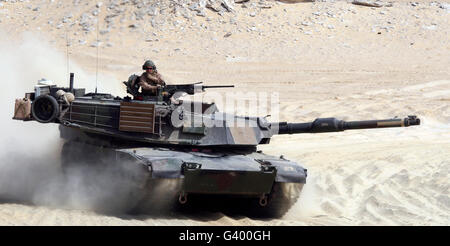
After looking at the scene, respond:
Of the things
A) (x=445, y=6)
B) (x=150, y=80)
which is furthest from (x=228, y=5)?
(x=150, y=80)

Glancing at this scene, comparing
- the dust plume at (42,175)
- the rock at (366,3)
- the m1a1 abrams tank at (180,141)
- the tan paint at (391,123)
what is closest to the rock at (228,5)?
the rock at (366,3)

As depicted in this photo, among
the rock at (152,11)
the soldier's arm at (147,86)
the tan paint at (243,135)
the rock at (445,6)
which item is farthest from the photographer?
the rock at (445,6)

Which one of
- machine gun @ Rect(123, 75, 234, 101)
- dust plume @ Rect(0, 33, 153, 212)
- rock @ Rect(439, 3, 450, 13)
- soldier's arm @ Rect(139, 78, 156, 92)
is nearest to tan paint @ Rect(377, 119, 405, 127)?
machine gun @ Rect(123, 75, 234, 101)

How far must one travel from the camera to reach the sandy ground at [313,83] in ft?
46.0

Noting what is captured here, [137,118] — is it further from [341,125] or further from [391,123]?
[391,123]

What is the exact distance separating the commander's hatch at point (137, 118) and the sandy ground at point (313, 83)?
1.42m

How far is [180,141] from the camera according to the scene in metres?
13.2

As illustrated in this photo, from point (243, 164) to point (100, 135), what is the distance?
2640 mm

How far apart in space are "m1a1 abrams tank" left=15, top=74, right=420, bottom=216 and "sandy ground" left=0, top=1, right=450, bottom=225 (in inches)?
23.7

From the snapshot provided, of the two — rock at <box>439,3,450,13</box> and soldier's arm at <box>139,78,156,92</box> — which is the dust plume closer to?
soldier's arm at <box>139,78,156,92</box>

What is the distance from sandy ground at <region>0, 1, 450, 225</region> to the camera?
14.0 m

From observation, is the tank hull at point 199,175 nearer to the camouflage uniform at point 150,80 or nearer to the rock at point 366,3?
the camouflage uniform at point 150,80

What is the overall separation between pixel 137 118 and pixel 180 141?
2.57 feet
